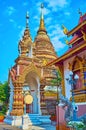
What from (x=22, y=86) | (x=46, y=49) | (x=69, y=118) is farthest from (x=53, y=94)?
(x=69, y=118)

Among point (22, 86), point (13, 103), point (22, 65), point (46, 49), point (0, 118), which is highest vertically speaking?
point (46, 49)

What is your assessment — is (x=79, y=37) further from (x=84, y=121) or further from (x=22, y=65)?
(x=22, y=65)

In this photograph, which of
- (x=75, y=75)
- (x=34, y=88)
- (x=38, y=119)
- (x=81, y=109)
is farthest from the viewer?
(x=34, y=88)

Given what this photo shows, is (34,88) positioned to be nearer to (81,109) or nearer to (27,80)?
(27,80)

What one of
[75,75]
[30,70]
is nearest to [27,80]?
[30,70]

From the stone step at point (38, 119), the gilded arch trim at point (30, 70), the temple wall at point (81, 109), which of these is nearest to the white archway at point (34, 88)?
the gilded arch trim at point (30, 70)

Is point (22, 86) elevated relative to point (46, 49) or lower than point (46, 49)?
lower

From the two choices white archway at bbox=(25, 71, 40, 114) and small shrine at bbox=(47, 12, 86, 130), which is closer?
small shrine at bbox=(47, 12, 86, 130)

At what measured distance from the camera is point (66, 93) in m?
13.4

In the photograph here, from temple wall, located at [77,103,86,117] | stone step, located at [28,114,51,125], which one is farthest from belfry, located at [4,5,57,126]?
temple wall, located at [77,103,86,117]

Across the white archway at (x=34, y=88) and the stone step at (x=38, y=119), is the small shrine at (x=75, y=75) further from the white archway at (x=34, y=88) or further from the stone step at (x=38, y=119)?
the white archway at (x=34, y=88)

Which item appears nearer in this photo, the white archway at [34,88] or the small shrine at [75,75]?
the small shrine at [75,75]

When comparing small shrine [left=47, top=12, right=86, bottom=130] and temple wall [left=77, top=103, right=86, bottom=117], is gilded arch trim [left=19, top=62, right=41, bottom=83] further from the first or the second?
temple wall [left=77, top=103, right=86, bottom=117]

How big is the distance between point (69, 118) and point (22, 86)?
11.2 meters
